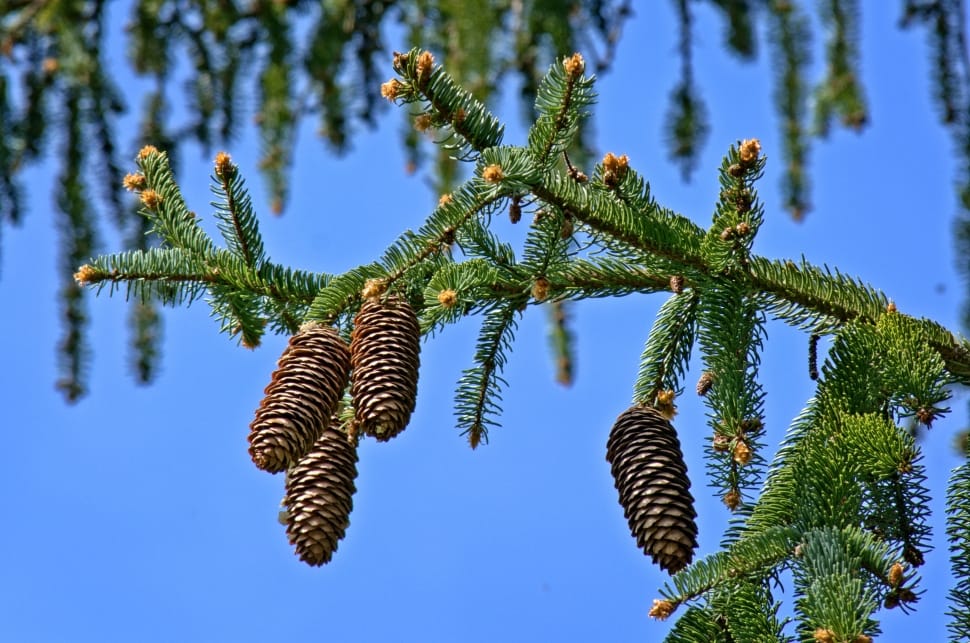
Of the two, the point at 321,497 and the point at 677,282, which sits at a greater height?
the point at 677,282

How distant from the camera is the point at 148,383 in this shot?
313cm

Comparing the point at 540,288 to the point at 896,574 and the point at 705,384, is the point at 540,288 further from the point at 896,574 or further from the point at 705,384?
the point at 896,574

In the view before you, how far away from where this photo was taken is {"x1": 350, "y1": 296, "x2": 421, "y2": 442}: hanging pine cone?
4.01 feet

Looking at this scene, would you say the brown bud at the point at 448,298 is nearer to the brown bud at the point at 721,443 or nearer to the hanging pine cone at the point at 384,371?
the hanging pine cone at the point at 384,371

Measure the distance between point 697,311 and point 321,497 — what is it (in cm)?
55

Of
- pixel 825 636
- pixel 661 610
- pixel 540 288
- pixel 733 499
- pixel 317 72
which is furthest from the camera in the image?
pixel 317 72

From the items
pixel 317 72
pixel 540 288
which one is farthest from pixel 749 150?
pixel 317 72

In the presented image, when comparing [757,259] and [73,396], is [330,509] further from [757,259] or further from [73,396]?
[73,396]

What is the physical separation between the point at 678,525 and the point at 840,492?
175mm

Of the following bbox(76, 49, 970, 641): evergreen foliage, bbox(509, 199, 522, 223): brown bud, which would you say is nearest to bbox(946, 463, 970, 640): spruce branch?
bbox(76, 49, 970, 641): evergreen foliage

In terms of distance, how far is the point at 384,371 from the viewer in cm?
123

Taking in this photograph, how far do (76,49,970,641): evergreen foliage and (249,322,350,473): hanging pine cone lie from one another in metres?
0.10

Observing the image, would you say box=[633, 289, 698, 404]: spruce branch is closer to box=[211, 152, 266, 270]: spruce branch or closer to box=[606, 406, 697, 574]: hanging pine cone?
box=[606, 406, 697, 574]: hanging pine cone

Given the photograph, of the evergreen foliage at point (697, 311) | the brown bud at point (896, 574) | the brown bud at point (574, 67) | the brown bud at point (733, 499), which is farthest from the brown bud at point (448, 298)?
the brown bud at point (896, 574)
